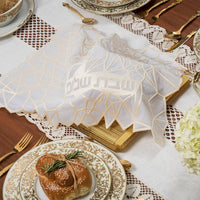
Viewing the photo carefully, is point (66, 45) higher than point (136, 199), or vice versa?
point (66, 45)

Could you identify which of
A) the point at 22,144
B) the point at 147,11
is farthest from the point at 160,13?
the point at 22,144

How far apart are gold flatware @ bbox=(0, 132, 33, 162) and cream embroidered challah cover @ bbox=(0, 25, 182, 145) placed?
8 centimetres

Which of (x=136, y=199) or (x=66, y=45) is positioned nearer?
(x=136, y=199)

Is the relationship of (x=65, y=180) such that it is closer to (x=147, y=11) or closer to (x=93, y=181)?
(x=93, y=181)

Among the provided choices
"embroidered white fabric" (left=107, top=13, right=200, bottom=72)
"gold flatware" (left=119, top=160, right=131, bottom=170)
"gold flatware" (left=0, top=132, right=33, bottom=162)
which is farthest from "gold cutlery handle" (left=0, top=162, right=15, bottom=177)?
"embroidered white fabric" (left=107, top=13, right=200, bottom=72)

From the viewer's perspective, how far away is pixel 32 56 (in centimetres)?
132

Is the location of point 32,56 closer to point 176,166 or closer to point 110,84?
point 110,84

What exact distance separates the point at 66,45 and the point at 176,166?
Result: 0.53 m

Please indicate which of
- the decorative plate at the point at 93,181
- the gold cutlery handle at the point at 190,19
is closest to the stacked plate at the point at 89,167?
the decorative plate at the point at 93,181

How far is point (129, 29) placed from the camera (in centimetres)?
145

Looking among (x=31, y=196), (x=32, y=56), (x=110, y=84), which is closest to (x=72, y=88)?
(x=110, y=84)

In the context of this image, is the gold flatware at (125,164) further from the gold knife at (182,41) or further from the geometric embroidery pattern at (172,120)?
the gold knife at (182,41)

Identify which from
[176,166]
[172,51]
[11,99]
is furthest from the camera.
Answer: [172,51]

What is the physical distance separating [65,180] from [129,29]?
71 cm
